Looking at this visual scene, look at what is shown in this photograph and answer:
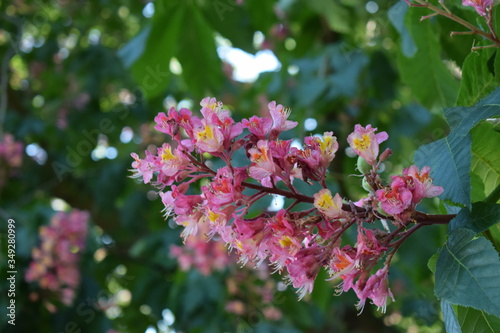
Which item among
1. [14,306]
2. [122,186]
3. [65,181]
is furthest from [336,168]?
[65,181]

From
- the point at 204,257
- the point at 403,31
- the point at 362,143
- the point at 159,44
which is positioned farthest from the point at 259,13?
the point at 362,143

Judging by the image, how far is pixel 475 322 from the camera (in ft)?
2.02

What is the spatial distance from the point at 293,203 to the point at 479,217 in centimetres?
18

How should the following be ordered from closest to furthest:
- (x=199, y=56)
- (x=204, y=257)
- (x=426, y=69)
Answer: (x=426, y=69) < (x=199, y=56) < (x=204, y=257)

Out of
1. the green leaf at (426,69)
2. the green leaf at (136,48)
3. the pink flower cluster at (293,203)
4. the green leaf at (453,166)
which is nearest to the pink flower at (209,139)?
the pink flower cluster at (293,203)

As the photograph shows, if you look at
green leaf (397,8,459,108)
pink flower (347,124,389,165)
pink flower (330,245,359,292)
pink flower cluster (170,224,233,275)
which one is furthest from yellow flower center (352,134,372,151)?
pink flower cluster (170,224,233,275)

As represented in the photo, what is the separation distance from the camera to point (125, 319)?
295 cm

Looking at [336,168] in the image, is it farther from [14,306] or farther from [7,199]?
[7,199]

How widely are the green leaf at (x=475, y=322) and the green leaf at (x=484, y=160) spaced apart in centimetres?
15

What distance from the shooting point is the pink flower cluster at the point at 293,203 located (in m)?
0.60

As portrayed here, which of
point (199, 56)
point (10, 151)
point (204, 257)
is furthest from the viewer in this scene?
point (10, 151)

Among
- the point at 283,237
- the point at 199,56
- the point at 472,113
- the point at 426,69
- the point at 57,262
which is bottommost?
the point at 57,262

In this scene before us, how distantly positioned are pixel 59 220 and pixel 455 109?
2.31 m

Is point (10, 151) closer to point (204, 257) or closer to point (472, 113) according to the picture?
point (204, 257)
